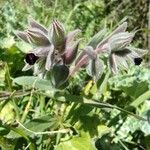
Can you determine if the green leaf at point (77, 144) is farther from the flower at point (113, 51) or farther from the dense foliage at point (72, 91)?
the flower at point (113, 51)

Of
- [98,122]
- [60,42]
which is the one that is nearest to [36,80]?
[60,42]

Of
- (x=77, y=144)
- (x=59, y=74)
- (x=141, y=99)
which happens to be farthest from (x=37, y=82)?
(x=141, y=99)

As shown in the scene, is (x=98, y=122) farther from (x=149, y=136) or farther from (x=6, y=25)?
(x=6, y=25)

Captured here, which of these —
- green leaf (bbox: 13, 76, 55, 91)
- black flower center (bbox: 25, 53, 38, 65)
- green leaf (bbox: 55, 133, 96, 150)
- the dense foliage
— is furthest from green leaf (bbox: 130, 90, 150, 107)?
black flower center (bbox: 25, 53, 38, 65)

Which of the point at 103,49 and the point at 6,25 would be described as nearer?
the point at 103,49

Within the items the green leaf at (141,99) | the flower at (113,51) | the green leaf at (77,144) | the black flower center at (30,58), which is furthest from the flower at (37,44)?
the green leaf at (141,99)

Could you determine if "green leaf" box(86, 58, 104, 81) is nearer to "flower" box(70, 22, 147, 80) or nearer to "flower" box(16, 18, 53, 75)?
"flower" box(70, 22, 147, 80)

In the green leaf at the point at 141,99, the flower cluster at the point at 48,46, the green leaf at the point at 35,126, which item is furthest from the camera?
the green leaf at the point at 141,99

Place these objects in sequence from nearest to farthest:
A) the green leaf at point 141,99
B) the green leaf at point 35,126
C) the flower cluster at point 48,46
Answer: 1. the flower cluster at point 48,46
2. the green leaf at point 35,126
3. the green leaf at point 141,99
